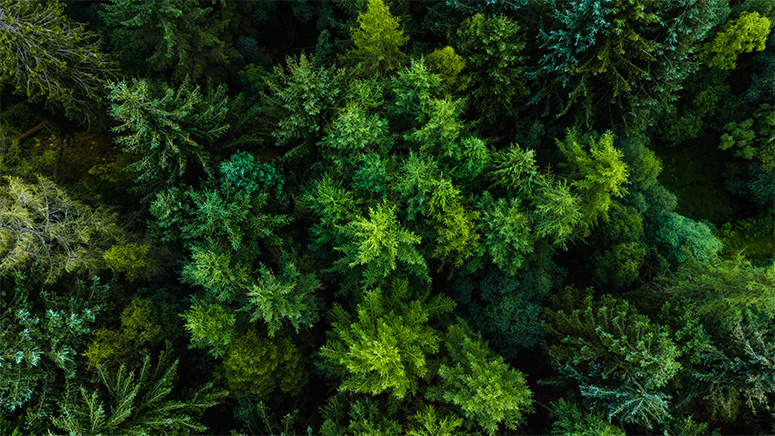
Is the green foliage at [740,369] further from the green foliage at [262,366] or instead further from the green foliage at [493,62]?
the green foliage at [262,366]

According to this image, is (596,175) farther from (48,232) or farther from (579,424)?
(48,232)

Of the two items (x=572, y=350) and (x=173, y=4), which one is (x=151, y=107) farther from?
(x=572, y=350)

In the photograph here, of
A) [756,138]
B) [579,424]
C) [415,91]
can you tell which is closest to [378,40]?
[415,91]

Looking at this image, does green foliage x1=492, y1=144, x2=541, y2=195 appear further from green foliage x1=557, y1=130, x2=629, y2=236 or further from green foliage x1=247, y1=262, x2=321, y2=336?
green foliage x1=247, y1=262, x2=321, y2=336

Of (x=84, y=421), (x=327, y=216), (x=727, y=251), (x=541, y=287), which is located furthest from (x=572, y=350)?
(x=84, y=421)

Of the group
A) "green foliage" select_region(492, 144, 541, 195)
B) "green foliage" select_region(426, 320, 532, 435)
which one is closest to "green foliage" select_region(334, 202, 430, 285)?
"green foliage" select_region(426, 320, 532, 435)
